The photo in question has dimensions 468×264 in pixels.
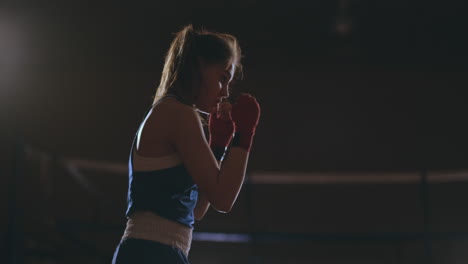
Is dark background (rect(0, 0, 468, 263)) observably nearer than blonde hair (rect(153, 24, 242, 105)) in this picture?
No

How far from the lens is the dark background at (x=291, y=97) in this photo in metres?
5.54

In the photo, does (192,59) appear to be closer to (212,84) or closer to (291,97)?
(212,84)

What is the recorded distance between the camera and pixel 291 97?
19.6 feet

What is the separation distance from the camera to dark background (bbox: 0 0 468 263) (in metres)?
5.54

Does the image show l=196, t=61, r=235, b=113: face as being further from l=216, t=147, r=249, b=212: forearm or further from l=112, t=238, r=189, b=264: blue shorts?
l=112, t=238, r=189, b=264: blue shorts

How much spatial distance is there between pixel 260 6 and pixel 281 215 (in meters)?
2.19

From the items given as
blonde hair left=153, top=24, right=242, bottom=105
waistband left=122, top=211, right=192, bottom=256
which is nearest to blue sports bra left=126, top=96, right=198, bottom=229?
waistband left=122, top=211, right=192, bottom=256

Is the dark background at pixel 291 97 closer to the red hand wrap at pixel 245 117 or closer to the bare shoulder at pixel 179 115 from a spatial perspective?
the red hand wrap at pixel 245 117

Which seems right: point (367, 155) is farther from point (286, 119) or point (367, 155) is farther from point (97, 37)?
point (97, 37)

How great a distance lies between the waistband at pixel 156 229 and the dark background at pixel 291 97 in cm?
445

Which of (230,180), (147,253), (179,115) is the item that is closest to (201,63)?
(179,115)

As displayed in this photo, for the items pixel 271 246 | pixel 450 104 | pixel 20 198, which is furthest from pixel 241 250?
pixel 20 198

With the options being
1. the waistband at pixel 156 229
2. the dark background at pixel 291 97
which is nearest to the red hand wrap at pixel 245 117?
the waistband at pixel 156 229

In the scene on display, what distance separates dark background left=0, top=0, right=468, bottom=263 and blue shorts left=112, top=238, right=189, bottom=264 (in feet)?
14.6
